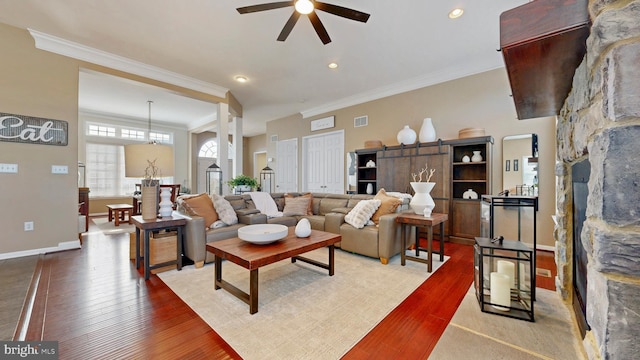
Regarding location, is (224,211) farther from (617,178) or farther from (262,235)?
(617,178)

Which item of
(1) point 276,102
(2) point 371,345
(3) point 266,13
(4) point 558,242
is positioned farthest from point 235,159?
(4) point 558,242

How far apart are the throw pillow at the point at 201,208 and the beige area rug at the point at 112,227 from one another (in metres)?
2.86

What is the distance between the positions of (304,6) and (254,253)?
2357 millimetres

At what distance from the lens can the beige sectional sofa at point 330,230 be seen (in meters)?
2.93

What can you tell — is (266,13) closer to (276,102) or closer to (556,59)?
(556,59)

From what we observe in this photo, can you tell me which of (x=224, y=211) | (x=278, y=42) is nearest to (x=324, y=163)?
(x=278, y=42)

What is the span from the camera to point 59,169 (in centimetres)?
360

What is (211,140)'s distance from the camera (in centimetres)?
933

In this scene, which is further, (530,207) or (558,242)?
(530,207)

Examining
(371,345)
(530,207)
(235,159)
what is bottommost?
(371,345)

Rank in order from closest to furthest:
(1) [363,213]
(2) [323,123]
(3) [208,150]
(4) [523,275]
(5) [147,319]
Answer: (5) [147,319], (4) [523,275], (1) [363,213], (2) [323,123], (3) [208,150]

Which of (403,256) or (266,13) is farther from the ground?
(266,13)

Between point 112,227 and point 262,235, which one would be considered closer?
point 262,235

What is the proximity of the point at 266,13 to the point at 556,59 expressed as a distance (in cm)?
285
